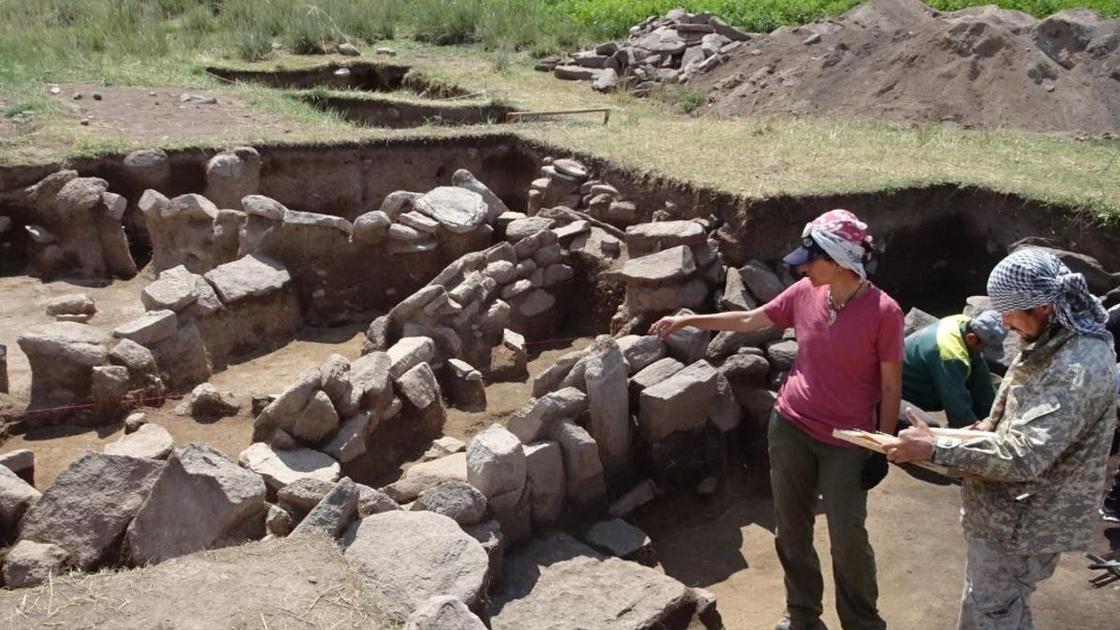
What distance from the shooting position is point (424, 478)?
5680 mm

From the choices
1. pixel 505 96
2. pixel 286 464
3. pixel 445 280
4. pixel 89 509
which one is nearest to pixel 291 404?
pixel 286 464

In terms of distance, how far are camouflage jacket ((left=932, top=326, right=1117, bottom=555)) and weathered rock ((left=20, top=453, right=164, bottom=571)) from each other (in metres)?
3.92

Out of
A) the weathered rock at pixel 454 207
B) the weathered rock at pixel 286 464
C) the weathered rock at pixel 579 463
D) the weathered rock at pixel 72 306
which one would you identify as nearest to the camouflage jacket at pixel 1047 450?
the weathered rock at pixel 579 463

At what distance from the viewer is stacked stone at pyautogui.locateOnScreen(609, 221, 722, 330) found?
26.3 ft

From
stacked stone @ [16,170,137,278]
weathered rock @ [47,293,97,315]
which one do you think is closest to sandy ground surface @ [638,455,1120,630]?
weathered rock @ [47,293,97,315]

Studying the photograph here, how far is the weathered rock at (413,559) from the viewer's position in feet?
14.8

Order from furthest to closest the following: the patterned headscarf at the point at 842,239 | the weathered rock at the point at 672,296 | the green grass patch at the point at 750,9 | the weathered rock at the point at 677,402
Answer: the green grass patch at the point at 750,9, the weathered rock at the point at 672,296, the weathered rock at the point at 677,402, the patterned headscarf at the point at 842,239

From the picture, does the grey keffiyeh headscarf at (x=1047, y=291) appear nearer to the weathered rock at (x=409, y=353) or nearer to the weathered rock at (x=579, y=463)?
the weathered rock at (x=579, y=463)

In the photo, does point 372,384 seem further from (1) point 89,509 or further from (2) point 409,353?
(1) point 89,509

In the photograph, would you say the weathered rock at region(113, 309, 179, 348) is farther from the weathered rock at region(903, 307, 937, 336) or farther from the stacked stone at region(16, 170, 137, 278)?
the weathered rock at region(903, 307, 937, 336)

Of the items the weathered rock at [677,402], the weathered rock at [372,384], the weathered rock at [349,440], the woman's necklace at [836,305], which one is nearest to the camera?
the woman's necklace at [836,305]

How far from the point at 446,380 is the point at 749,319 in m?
3.36

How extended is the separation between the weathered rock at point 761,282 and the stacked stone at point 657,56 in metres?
9.60

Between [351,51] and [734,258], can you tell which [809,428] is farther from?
[351,51]
